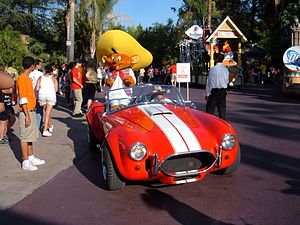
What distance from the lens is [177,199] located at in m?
5.20

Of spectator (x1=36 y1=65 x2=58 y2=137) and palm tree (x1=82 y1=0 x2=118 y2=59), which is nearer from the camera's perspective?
spectator (x1=36 y1=65 x2=58 y2=137)

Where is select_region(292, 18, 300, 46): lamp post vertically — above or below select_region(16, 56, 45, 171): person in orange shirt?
above

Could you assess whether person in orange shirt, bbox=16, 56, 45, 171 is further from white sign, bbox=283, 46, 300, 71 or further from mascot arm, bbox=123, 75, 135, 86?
white sign, bbox=283, 46, 300, 71

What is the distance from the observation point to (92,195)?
216 inches

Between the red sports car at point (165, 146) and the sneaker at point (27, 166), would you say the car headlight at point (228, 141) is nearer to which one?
the red sports car at point (165, 146)

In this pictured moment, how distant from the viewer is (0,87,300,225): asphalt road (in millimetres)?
4598

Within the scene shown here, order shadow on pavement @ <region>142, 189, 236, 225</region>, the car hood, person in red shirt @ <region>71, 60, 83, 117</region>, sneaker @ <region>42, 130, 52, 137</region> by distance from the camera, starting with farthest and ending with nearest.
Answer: person in red shirt @ <region>71, 60, 83, 117</region> → sneaker @ <region>42, 130, 52, 137</region> → the car hood → shadow on pavement @ <region>142, 189, 236, 225</region>

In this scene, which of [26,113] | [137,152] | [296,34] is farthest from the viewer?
[296,34]

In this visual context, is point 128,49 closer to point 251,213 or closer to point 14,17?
point 251,213

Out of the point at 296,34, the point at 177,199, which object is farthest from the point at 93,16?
the point at 177,199

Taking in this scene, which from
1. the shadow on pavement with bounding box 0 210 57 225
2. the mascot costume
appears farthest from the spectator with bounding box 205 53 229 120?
the shadow on pavement with bounding box 0 210 57 225

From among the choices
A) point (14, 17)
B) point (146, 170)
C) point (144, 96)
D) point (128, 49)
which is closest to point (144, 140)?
point (146, 170)

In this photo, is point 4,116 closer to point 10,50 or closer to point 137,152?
point 137,152

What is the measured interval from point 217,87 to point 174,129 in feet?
13.0
